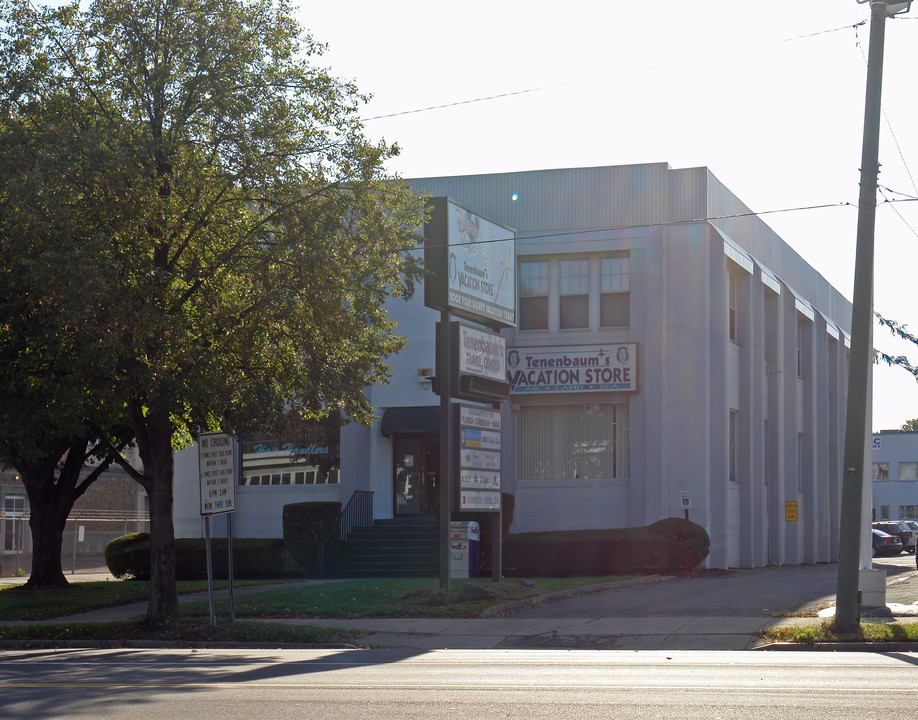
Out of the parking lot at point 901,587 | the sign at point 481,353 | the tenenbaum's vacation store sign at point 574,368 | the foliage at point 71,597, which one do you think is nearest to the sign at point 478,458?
the sign at point 481,353

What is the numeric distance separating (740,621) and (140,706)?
10.2m

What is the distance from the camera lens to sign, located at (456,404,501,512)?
20062mm

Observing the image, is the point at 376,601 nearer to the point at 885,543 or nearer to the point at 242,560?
the point at 242,560

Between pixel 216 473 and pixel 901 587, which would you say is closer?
pixel 216 473

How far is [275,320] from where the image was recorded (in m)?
16.2

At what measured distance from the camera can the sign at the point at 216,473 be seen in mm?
16531

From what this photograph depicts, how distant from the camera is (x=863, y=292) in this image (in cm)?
1538

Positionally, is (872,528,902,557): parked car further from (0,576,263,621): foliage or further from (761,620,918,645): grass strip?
(761,620,918,645): grass strip

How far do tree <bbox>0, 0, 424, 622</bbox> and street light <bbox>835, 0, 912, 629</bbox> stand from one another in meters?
6.96

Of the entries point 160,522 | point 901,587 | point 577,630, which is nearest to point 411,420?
point 901,587

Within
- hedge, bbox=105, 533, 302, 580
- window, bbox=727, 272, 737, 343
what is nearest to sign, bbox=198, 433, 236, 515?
hedge, bbox=105, 533, 302, 580

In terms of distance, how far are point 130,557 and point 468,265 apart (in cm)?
1318

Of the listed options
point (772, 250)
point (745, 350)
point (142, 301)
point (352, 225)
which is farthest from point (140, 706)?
point (772, 250)

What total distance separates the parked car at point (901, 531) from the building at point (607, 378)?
23.2m
